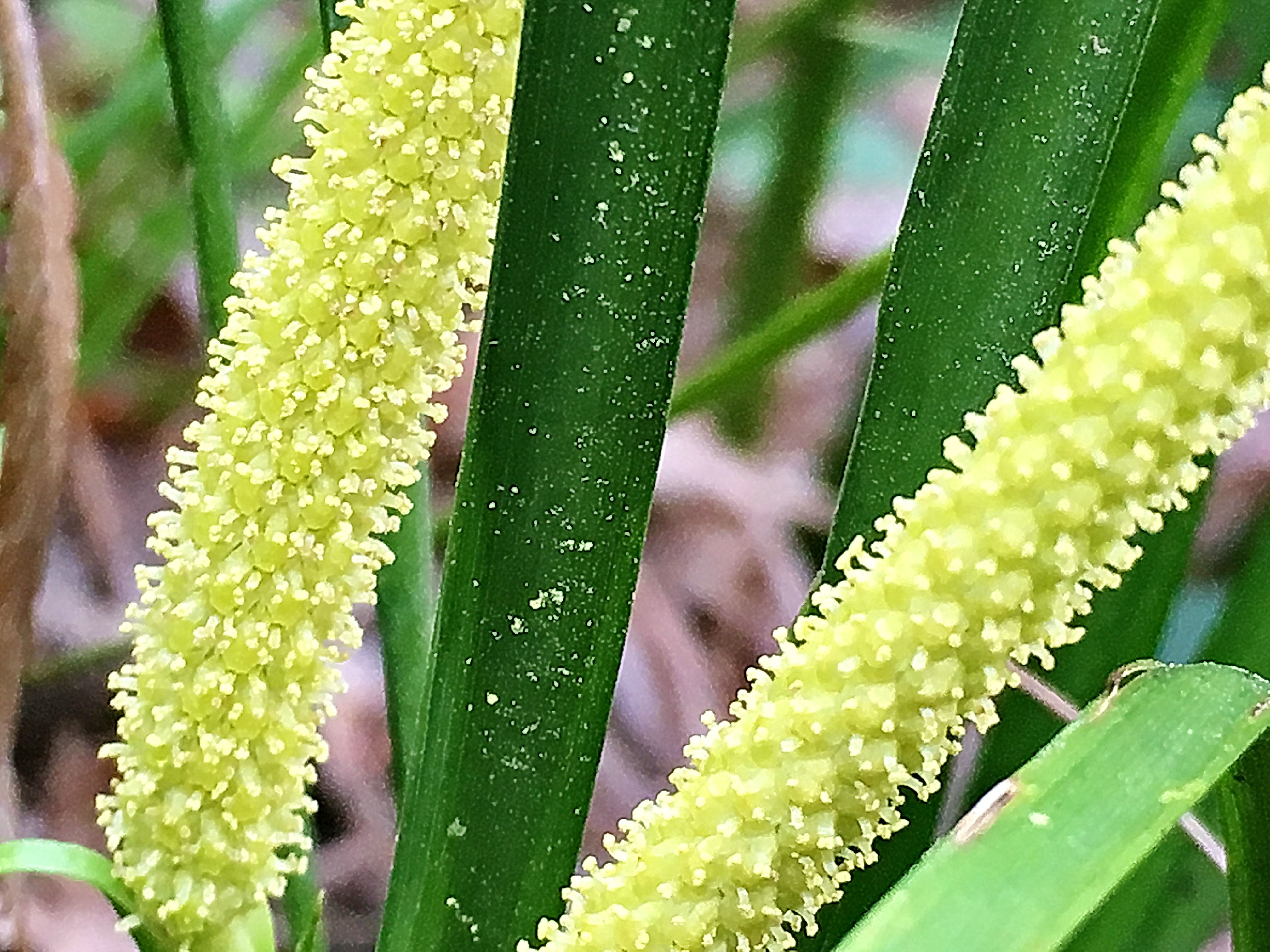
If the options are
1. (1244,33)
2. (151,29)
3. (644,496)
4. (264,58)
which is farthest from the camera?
(264,58)

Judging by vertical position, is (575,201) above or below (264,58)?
below

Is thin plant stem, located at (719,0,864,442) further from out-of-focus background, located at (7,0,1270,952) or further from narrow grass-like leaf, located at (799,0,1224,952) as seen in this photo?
narrow grass-like leaf, located at (799,0,1224,952)

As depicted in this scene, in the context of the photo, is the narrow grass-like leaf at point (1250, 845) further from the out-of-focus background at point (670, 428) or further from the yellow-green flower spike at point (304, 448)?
the out-of-focus background at point (670, 428)

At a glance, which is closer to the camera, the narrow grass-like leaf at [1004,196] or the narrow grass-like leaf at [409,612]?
the narrow grass-like leaf at [1004,196]

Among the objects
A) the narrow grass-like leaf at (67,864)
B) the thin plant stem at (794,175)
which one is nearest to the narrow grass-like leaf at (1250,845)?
the narrow grass-like leaf at (67,864)

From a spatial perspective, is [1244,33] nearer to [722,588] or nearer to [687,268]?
[687,268]

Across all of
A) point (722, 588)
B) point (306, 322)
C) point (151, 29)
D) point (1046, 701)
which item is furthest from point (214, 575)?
point (722, 588)
